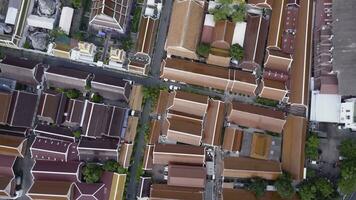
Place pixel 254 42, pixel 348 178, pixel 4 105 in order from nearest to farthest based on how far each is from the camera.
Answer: pixel 348 178 < pixel 4 105 < pixel 254 42

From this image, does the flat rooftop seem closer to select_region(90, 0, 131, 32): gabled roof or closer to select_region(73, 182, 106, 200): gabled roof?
select_region(90, 0, 131, 32): gabled roof

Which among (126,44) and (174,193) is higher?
(126,44)

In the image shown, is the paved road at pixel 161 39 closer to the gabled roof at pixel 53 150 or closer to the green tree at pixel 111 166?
the green tree at pixel 111 166

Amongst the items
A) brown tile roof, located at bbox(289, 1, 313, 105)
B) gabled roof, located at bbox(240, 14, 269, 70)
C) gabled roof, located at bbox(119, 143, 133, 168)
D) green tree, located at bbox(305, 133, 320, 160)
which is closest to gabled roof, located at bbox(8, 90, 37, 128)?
gabled roof, located at bbox(119, 143, 133, 168)

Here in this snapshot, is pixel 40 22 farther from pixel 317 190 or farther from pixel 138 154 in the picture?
pixel 317 190

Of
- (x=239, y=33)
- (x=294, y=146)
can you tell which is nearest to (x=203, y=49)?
(x=239, y=33)

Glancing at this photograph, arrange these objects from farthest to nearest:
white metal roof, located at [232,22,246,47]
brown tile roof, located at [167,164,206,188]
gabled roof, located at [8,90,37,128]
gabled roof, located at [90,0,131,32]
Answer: white metal roof, located at [232,22,246,47] < gabled roof, located at [8,90,37,128] < brown tile roof, located at [167,164,206,188] < gabled roof, located at [90,0,131,32]

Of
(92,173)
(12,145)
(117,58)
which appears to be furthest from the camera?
(117,58)
